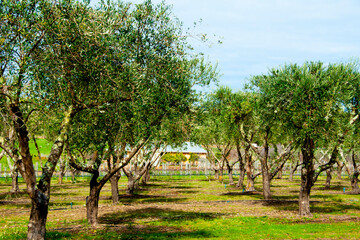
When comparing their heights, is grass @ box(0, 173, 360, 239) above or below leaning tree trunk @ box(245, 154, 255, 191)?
below

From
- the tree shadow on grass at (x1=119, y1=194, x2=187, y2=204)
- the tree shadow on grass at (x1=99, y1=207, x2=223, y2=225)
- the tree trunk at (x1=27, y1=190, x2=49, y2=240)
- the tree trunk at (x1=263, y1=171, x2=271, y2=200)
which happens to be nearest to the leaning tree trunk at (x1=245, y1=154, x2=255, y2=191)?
the tree trunk at (x1=263, y1=171, x2=271, y2=200)

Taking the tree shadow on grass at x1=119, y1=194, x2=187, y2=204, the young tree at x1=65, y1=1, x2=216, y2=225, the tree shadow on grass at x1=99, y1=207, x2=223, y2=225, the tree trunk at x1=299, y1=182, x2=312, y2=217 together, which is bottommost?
the tree shadow on grass at x1=119, y1=194, x2=187, y2=204

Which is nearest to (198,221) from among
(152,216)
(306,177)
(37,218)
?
(152,216)

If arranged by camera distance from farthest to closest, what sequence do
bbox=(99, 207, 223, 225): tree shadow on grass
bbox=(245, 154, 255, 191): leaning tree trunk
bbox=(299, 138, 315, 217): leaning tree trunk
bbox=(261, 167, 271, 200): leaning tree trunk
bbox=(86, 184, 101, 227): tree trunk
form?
1. bbox=(245, 154, 255, 191): leaning tree trunk
2. bbox=(261, 167, 271, 200): leaning tree trunk
3. bbox=(299, 138, 315, 217): leaning tree trunk
4. bbox=(99, 207, 223, 225): tree shadow on grass
5. bbox=(86, 184, 101, 227): tree trunk

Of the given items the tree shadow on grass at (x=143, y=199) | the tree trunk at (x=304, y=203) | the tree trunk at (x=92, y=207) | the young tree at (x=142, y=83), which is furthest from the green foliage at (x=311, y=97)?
the tree shadow on grass at (x=143, y=199)

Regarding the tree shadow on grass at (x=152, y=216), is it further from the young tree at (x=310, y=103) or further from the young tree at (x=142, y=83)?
the young tree at (x=310, y=103)

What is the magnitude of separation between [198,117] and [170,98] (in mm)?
3739

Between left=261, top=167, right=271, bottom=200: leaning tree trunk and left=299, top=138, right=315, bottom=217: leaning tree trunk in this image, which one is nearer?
left=299, top=138, right=315, bottom=217: leaning tree trunk

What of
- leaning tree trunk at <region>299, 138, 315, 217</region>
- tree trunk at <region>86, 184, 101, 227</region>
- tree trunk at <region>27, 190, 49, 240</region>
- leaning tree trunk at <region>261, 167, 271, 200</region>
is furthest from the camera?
leaning tree trunk at <region>261, 167, 271, 200</region>

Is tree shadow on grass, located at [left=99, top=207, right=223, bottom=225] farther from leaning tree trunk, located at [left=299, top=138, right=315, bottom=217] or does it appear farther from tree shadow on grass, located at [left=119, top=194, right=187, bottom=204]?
tree shadow on grass, located at [left=119, top=194, right=187, bottom=204]

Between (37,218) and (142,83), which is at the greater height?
(142,83)

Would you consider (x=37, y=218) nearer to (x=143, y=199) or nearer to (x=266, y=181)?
(x=143, y=199)

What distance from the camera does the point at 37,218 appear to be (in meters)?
15.0

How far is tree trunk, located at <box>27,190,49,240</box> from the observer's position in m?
15.0
